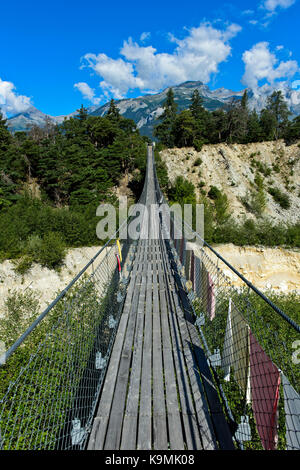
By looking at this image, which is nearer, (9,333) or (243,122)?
(9,333)

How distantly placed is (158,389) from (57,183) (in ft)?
65.3

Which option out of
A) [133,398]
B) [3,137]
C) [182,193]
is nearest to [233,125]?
[182,193]

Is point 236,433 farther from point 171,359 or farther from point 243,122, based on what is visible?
point 243,122

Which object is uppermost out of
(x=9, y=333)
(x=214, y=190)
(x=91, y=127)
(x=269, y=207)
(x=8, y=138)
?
(x=91, y=127)

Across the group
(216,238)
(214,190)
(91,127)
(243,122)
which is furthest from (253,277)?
(91,127)

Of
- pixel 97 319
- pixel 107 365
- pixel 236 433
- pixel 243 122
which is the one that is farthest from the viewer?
pixel 243 122

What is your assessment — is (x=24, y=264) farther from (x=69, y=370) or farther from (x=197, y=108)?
(x=197, y=108)

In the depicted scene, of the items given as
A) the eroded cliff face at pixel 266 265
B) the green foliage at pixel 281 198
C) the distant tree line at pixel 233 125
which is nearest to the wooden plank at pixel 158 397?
the eroded cliff face at pixel 266 265

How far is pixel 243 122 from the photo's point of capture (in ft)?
85.1

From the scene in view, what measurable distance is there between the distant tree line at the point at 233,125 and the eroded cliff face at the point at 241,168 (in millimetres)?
1107

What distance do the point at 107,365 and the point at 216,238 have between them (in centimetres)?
1325

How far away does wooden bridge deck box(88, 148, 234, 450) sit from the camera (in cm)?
209

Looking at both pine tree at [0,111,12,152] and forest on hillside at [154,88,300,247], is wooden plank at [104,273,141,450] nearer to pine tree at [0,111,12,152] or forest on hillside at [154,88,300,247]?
forest on hillside at [154,88,300,247]

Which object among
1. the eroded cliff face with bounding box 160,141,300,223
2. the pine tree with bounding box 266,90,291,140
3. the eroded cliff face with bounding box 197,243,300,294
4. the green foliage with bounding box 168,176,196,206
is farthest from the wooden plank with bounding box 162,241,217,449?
the pine tree with bounding box 266,90,291,140
